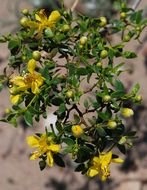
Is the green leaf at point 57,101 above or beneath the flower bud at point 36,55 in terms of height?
beneath

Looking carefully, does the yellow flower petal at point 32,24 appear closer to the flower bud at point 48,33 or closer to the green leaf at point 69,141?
the flower bud at point 48,33

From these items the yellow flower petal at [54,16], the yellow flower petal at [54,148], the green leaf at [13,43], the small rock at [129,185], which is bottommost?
the small rock at [129,185]

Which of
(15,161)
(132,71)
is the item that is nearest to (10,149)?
(15,161)

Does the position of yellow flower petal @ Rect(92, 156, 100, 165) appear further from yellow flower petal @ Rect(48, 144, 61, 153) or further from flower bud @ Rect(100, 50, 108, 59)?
flower bud @ Rect(100, 50, 108, 59)

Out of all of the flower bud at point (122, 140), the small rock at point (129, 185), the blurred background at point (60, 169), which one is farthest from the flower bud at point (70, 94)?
the small rock at point (129, 185)

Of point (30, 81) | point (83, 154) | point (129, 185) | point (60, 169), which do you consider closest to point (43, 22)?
point (30, 81)

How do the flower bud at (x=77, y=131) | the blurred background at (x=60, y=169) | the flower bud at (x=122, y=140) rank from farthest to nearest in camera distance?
the blurred background at (x=60, y=169) → the flower bud at (x=122, y=140) → the flower bud at (x=77, y=131)

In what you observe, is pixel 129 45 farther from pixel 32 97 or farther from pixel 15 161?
pixel 32 97
